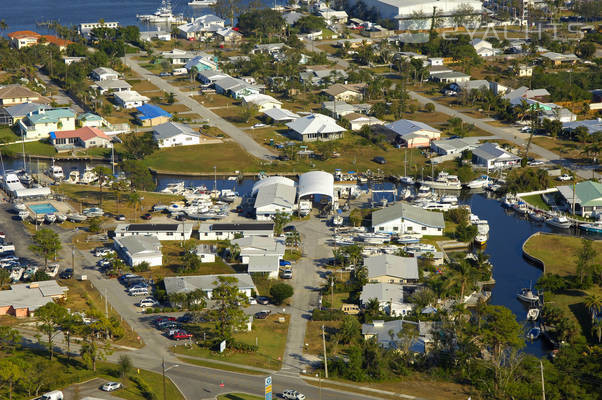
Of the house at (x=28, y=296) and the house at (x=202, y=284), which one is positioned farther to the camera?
the house at (x=202, y=284)

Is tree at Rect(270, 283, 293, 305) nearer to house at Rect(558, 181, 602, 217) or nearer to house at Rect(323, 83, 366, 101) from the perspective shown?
house at Rect(558, 181, 602, 217)

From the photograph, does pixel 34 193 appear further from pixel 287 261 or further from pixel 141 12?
pixel 141 12

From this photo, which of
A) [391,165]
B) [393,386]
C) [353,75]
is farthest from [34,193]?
[353,75]

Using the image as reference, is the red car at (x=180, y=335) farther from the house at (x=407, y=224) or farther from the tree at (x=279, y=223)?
the house at (x=407, y=224)

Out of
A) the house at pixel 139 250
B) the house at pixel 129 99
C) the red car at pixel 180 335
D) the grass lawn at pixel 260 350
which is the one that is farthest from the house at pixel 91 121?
the grass lawn at pixel 260 350

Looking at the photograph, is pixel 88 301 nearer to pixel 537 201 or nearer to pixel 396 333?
pixel 396 333

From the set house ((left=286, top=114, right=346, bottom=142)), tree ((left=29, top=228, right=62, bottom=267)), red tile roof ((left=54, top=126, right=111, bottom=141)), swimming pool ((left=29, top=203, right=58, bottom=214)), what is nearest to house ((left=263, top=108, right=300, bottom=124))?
house ((left=286, top=114, right=346, bottom=142))
